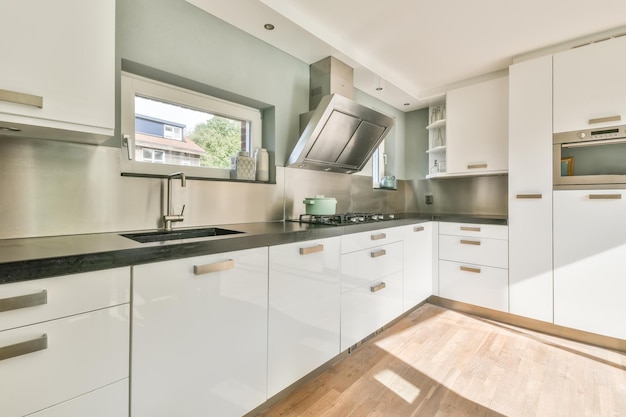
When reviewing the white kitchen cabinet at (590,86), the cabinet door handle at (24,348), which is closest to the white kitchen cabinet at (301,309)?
the cabinet door handle at (24,348)

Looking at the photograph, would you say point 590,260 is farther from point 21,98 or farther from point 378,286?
point 21,98

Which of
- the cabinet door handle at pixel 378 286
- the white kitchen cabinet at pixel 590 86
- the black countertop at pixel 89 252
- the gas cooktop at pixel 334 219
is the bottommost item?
the cabinet door handle at pixel 378 286

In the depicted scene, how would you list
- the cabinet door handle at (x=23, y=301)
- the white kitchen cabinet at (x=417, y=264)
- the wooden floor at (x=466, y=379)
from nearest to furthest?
the cabinet door handle at (x=23, y=301) → the wooden floor at (x=466, y=379) → the white kitchen cabinet at (x=417, y=264)

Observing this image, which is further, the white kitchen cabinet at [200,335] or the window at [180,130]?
the window at [180,130]

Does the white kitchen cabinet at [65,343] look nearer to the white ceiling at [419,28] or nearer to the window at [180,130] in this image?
the window at [180,130]

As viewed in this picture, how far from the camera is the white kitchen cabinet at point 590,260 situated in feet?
6.59

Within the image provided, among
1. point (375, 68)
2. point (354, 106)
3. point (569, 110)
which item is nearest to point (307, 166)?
point (354, 106)

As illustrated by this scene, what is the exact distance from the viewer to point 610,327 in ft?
6.68

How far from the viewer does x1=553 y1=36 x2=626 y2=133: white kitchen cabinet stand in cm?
204

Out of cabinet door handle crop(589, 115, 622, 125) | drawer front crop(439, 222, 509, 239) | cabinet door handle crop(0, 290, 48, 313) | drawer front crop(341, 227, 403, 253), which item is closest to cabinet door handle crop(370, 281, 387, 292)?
drawer front crop(341, 227, 403, 253)

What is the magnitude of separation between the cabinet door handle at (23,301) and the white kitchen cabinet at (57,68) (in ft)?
1.93

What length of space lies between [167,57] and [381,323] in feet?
7.36

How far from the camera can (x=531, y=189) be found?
2357 mm

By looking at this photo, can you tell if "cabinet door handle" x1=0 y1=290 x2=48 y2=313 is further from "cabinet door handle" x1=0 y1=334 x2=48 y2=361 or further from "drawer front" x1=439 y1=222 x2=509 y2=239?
"drawer front" x1=439 y1=222 x2=509 y2=239
